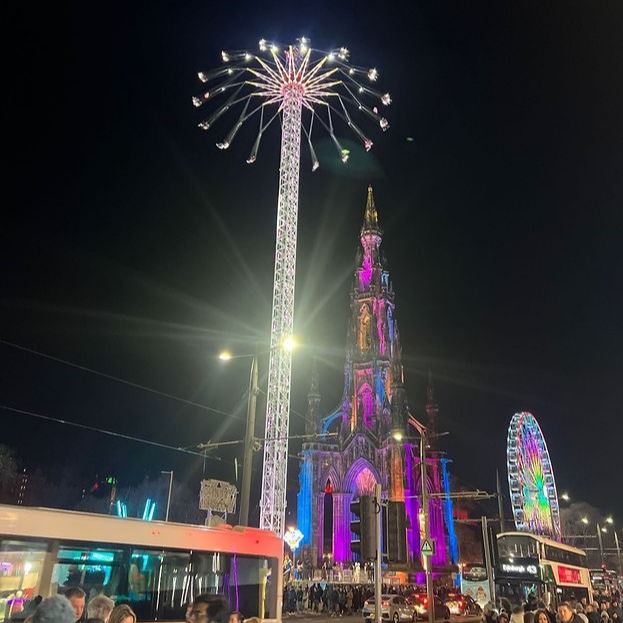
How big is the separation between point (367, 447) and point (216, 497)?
53.0m

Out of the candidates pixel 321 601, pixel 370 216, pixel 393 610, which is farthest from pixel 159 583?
pixel 370 216

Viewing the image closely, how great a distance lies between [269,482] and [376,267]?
5343cm

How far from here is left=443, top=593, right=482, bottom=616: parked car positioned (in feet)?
109

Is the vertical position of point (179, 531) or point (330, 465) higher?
point (330, 465)

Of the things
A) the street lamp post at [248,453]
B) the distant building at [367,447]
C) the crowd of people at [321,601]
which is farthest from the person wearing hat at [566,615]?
the distant building at [367,447]

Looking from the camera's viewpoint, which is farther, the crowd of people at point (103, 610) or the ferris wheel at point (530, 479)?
the ferris wheel at point (530, 479)

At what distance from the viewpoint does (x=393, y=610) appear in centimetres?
2589

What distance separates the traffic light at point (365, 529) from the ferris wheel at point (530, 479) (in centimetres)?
4564

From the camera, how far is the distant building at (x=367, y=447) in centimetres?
6612

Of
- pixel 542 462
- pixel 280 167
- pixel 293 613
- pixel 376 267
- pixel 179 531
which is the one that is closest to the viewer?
pixel 179 531

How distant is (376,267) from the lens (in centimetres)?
8212

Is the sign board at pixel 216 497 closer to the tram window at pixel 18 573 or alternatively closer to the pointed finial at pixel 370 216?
the tram window at pixel 18 573

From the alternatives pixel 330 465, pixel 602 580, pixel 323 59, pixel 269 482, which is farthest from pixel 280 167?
pixel 602 580

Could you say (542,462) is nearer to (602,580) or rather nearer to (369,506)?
(602,580)
